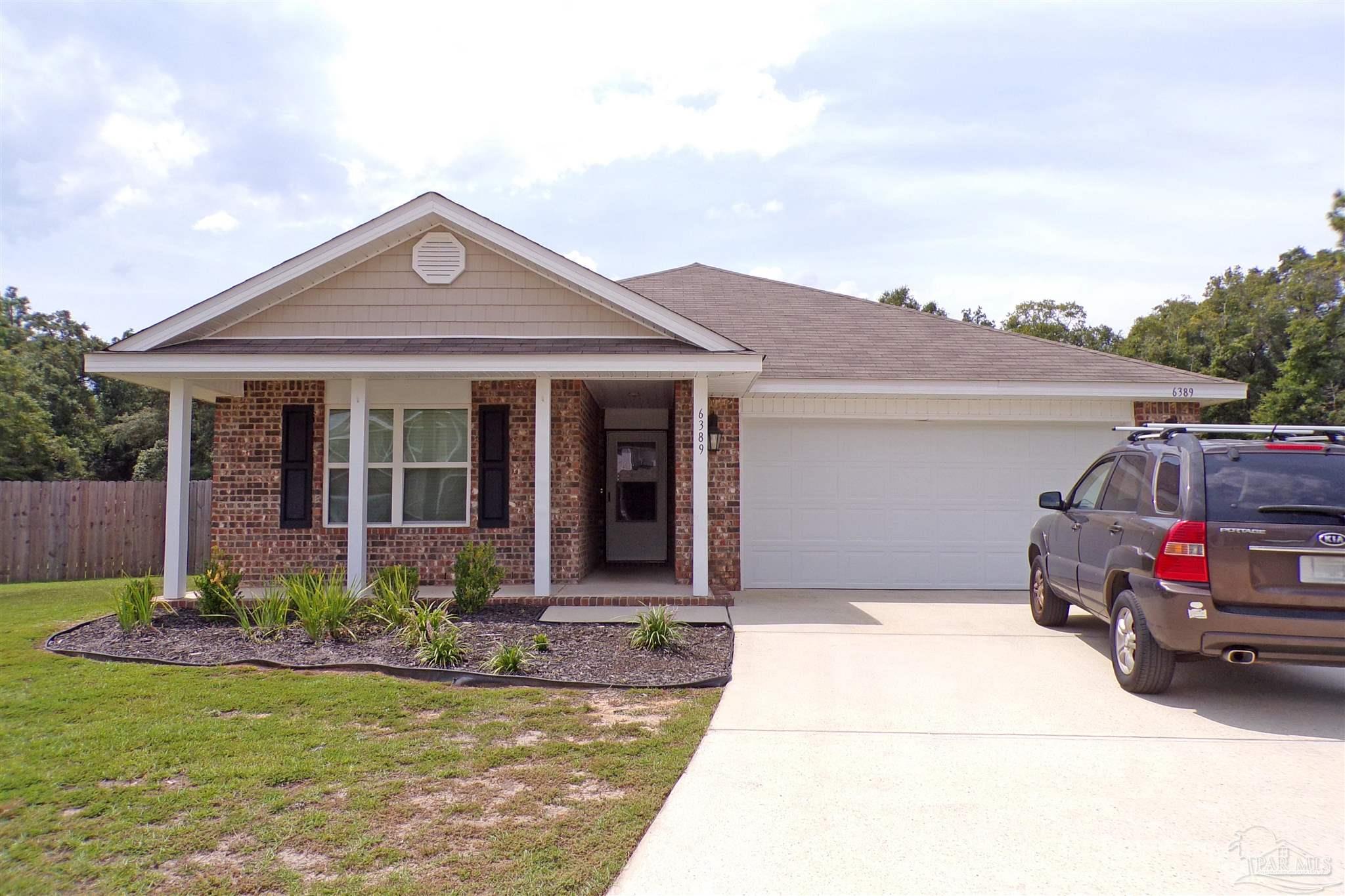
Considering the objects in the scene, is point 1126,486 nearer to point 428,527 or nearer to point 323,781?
point 323,781

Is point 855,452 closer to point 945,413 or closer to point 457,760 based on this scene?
point 945,413

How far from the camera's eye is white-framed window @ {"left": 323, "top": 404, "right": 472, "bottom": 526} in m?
10.4

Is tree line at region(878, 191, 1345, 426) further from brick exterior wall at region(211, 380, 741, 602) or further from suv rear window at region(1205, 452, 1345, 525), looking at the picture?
suv rear window at region(1205, 452, 1345, 525)

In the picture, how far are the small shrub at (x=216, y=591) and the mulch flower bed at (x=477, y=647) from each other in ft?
0.38

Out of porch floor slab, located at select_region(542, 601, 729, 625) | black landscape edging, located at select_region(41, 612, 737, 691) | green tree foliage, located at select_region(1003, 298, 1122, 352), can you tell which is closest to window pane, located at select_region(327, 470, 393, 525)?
porch floor slab, located at select_region(542, 601, 729, 625)

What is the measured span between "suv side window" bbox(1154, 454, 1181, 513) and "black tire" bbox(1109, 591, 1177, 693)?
653 mm

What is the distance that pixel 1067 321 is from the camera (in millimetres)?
36688

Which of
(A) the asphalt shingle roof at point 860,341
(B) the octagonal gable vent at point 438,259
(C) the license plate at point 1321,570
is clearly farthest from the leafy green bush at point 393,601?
(C) the license plate at point 1321,570

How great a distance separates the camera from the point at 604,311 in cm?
980

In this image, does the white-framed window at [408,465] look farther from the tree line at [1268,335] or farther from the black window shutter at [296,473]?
the tree line at [1268,335]

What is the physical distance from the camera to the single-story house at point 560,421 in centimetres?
932

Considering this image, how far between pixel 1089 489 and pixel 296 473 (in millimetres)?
9009

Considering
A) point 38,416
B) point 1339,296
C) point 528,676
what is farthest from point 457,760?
point 1339,296

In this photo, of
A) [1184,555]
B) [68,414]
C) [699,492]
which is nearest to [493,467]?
[699,492]
